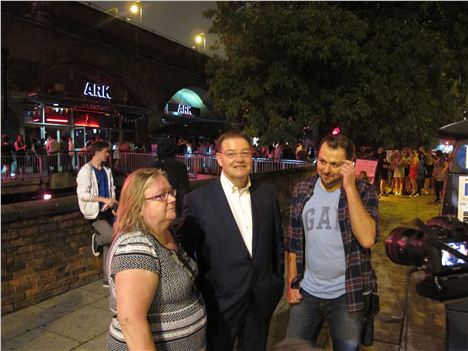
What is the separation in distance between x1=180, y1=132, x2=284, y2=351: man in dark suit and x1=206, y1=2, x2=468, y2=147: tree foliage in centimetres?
802

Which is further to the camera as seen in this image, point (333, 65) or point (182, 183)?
point (333, 65)

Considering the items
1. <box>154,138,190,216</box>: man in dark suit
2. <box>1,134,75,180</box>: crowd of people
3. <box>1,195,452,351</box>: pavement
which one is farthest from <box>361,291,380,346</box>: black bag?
<box>1,134,75,180</box>: crowd of people

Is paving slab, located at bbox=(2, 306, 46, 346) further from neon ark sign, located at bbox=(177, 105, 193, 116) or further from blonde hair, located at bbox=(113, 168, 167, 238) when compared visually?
neon ark sign, located at bbox=(177, 105, 193, 116)

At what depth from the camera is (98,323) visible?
439 centimetres

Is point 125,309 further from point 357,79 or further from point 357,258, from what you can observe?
point 357,79

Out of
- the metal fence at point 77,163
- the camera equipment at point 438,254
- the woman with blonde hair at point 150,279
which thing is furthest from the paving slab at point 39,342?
the metal fence at point 77,163

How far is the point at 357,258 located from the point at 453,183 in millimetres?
1081

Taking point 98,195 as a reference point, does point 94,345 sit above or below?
below

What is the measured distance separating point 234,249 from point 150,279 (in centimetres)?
82

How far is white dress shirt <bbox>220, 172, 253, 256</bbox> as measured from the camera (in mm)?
2641

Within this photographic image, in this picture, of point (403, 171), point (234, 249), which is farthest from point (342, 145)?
point (403, 171)

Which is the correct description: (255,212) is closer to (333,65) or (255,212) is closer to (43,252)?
(43,252)

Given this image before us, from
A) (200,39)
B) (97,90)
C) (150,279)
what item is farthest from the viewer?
(200,39)

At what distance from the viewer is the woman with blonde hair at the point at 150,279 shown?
178cm
